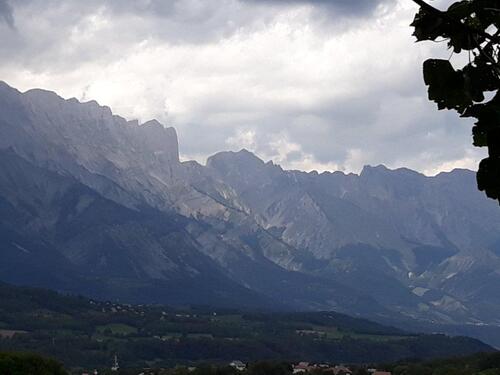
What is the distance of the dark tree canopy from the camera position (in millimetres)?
8523

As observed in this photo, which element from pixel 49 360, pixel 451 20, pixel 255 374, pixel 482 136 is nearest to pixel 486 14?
pixel 451 20

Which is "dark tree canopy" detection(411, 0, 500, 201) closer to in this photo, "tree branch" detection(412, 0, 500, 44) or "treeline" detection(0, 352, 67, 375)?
"tree branch" detection(412, 0, 500, 44)

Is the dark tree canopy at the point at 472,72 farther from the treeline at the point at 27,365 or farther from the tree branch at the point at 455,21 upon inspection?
the treeline at the point at 27,365

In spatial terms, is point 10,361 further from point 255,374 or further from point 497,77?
point 497,77

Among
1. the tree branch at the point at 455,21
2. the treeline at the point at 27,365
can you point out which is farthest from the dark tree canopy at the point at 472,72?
the treeline at the point at 27,365

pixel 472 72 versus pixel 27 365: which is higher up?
pixel 472 72

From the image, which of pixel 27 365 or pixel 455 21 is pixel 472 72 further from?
pixel 27 365

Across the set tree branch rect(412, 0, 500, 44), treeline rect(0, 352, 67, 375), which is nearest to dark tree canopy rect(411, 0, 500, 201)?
tree branch rect(412, 0, 500, 44)

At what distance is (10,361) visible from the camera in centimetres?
11319

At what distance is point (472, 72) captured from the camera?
8891 millimetres

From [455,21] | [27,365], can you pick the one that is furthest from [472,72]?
[27,365]

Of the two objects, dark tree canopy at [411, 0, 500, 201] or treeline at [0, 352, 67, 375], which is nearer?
dark tree canopy at [411, 0, 500, 201]

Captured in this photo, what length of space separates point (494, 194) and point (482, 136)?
0.50 meters

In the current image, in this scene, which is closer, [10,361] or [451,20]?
[451,20]
